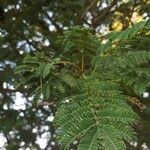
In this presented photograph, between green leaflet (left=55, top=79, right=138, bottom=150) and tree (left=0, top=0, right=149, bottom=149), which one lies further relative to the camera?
tree (left=0, top=0, right=149, bottom=149)

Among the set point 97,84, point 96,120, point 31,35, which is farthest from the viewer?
point 31,35

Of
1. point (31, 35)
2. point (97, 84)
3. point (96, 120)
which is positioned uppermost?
point (31, 35)

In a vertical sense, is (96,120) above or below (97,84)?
below

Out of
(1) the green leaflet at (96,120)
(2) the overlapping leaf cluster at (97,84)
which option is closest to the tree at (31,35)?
(2) the overlapping leaf cluster at (97,84)

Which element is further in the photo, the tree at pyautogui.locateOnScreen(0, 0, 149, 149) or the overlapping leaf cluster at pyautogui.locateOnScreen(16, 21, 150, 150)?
the tree at pyautogui.locateOnScreen(0, 0, 149, 149)

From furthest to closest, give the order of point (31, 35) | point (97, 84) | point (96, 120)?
point (31, 35)
point (97, 84)
point (96, 120)

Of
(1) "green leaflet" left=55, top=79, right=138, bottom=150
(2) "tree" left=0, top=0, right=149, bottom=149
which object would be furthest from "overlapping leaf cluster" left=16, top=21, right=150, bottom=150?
(2) "tree" left=0, top=0, right=149, bottom=149

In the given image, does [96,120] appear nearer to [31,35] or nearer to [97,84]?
[97,84]

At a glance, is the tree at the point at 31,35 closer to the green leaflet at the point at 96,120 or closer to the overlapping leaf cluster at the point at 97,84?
the overlapping leaf cluster at the point at 97,84

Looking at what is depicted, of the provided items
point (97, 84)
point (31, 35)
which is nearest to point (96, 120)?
point (97, 84)

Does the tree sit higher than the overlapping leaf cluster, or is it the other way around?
the tree

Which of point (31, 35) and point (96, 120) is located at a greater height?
point (31, 35)

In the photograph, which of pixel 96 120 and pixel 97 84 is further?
pixel 97 84

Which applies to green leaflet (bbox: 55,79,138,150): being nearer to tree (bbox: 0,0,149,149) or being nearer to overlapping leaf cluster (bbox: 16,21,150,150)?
overlapping leaf cluster (bbox: 16,21,150,150)
